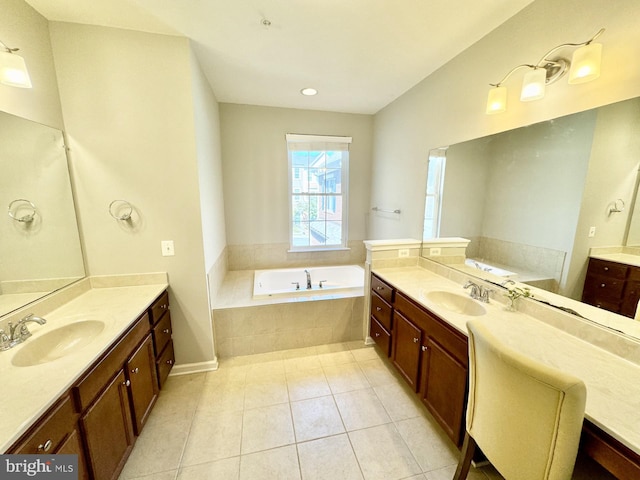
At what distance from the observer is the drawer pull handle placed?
2.77 feet

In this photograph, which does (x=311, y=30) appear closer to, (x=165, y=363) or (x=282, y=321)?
(x=282, y=321)

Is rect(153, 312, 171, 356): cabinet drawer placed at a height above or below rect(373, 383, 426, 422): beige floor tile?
above

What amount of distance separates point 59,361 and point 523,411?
1.90 metres

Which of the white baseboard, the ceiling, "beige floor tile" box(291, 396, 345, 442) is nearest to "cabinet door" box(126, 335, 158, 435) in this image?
the white baseboard

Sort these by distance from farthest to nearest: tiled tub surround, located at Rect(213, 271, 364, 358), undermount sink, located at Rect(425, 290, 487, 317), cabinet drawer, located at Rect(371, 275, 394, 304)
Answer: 1. tiled tub surround, located at Rect(213, 271, 364, 358)
2. cabinet drawer, located at Rect(371, 275, 394, 304)
3. undermount sink, located at Rect(425, 290, 487, 317)

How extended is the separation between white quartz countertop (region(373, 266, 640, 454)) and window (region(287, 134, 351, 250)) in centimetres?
207

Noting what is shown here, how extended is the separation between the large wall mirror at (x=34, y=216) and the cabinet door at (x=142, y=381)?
649 millimetres

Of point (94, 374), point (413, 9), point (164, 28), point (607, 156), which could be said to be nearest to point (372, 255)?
point (607, 156)

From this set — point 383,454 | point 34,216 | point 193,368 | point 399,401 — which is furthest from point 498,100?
point 193,368

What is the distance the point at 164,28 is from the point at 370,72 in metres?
1.65

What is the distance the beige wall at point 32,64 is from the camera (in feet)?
4.41

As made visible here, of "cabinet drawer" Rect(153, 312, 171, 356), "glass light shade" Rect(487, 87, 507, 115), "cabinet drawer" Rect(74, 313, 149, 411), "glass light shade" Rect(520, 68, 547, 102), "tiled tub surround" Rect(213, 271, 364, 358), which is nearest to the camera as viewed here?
"cabinet drawer" Rect(74, 313, 149, 411)

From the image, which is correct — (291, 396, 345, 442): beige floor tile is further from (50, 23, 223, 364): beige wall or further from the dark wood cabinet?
the dark wood cabinet

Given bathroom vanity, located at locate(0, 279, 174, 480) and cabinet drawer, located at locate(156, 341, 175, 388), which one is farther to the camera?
cabinet drawer, located at locate(156, 341, 175, 388)
